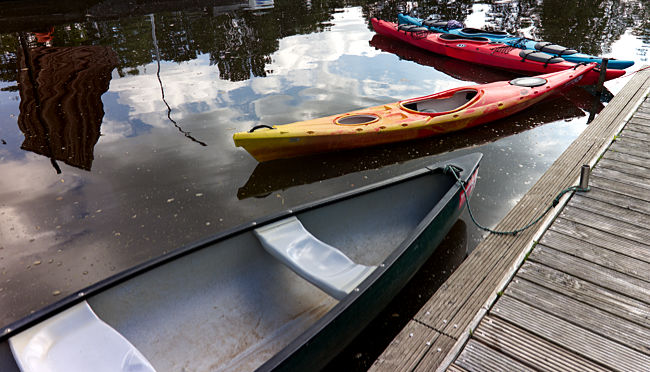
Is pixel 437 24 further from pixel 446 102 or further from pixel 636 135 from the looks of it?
pixel 636 135

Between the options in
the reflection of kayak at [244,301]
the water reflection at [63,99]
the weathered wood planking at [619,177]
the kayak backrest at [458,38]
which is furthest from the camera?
Answer: the kayak backrest at [458,38]

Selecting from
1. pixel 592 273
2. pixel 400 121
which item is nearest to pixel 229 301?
pixel 592 273

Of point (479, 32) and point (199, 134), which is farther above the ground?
point (479, 32)

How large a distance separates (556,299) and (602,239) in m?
0.99

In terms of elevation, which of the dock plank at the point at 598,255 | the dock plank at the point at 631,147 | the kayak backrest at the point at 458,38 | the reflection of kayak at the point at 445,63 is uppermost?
the kayak backrest at the point at 458,38

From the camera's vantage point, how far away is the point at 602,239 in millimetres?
3713

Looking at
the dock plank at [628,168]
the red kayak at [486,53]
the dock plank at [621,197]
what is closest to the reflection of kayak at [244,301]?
the dock plank at [621,197]

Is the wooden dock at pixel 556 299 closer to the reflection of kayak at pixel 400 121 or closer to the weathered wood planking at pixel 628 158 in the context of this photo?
the weathered wood planking at pixel 628 158

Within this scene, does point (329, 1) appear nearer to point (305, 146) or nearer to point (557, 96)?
point (557, 96)

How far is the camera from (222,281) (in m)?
3.88

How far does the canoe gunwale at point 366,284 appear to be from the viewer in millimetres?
2729

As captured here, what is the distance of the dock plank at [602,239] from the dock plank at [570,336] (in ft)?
3.44

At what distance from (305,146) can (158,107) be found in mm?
4775

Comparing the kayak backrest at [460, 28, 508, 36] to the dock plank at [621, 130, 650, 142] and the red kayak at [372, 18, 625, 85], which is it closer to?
the red kayak at [372, 18, 625, 85]
